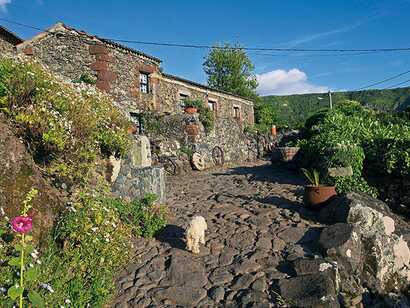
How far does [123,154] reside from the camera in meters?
7.14

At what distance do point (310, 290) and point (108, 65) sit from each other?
15.2m

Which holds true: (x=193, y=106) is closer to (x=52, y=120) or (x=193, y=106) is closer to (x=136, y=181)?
(x=136, y=181)

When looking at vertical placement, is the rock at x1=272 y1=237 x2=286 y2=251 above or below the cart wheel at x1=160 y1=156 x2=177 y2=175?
below

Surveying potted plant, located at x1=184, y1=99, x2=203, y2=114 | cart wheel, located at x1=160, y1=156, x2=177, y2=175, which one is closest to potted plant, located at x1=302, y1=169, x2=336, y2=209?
cart wheel, located at x1=160, y1=156, x2=177, y2=175

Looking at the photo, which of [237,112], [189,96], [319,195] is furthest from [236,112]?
[319,195]

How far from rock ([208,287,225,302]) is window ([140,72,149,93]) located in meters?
15.8

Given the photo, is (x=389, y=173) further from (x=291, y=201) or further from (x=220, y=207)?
(x=220, y=207)

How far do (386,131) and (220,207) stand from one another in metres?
5.31

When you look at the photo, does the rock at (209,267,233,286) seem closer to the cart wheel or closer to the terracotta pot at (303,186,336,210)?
the terracotta pot at (303,186,336,210)

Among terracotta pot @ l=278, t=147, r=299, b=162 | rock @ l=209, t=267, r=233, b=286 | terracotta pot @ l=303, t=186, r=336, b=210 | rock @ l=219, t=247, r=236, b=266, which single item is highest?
terracotta pot @ l=278, t=147, r=299, b=162

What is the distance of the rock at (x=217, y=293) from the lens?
4.34 metres

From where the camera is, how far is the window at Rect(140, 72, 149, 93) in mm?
19091

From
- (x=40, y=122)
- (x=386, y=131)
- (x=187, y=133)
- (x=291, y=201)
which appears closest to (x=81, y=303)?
(x=40, y=122)

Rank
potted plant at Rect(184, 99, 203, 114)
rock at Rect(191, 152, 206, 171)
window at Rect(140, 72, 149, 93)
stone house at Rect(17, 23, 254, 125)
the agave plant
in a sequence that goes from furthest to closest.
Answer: window at Rect(140, 72, 149, 93) < potted plant at Rect(184, 99, 203, 114) < stone house at Rect(17, 23, 254, 125) < rock at Rect(191, 152, 206, 171) < the agave plant
